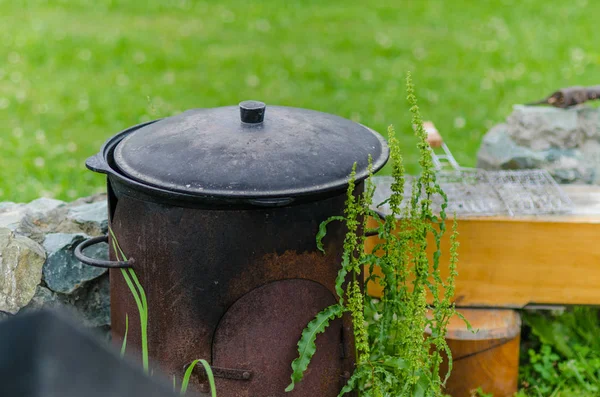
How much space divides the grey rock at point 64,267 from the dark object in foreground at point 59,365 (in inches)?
64.6

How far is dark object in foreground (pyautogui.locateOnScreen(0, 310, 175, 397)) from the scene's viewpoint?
1.42 metres

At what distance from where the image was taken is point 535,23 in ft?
29.3

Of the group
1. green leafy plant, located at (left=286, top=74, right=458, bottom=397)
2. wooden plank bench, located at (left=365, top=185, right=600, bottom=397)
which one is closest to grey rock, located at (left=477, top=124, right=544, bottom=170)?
wooden plank bench, located at (left=365, top=185, right=600, bottom=397)

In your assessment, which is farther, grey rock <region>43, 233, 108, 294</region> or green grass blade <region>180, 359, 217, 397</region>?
grey rock <region>43, 233, 108, 294</region>

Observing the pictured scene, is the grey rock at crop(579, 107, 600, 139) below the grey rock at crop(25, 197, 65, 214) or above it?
above

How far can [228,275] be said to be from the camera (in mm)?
2516

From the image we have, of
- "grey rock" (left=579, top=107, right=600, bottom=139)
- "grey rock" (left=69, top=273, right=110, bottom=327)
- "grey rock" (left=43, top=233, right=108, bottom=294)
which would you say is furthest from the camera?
"grey rock" (left=579, top=107, right=600, bottom=139)

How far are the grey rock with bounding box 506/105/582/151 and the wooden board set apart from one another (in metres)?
0.84

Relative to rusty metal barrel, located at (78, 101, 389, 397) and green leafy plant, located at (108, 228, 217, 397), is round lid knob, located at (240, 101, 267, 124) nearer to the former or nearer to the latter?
rusty metal barrel, located at (78, 101, 389, 397)

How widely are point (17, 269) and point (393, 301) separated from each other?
149cm

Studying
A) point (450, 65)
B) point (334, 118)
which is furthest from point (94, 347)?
point (450, 65)

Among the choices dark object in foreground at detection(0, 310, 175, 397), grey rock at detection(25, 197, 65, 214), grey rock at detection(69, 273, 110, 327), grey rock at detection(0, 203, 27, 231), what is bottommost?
grey rock at detection(69, 273, 110, 327)

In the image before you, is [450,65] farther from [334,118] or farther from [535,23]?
[334,118]

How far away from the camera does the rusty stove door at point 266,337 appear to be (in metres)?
2.57
